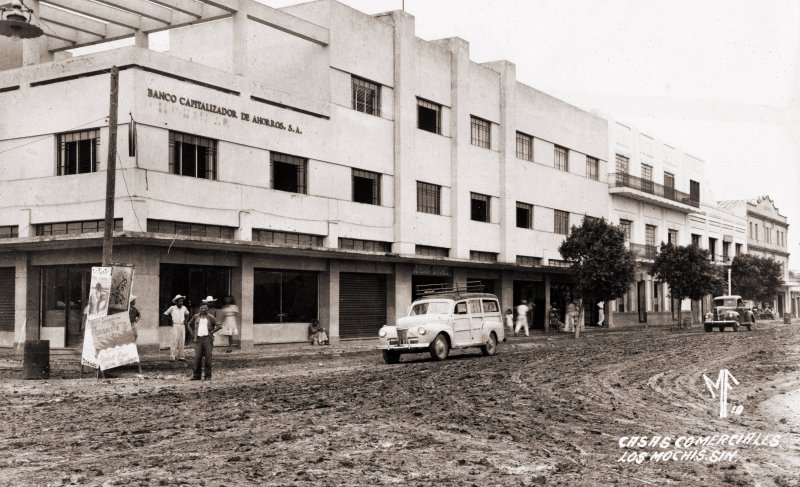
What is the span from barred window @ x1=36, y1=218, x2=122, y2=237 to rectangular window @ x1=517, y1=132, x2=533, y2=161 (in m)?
23.2

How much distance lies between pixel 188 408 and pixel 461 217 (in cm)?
2511

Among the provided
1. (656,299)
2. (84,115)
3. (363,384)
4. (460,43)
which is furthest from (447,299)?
(656,299)

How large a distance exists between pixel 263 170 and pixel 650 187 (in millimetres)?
33854

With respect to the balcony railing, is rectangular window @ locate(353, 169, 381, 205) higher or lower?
lower

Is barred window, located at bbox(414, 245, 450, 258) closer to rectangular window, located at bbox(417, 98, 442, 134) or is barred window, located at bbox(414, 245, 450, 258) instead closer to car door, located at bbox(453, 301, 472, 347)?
rectangular window, located at bbox(417, 98, 442, 134)

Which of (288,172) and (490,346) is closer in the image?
(490,346)

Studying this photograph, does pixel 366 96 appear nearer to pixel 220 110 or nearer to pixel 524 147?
pixel 220 110

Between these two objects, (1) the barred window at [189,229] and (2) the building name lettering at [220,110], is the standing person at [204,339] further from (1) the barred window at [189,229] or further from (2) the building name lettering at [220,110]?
(2) the building name lettering at [220,110]

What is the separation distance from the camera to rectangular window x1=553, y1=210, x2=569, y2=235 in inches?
1757

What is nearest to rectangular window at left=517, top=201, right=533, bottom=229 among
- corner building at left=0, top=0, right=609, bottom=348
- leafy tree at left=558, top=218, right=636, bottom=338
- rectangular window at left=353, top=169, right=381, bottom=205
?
corner building at left=0, top=0, right=609, bottom=348

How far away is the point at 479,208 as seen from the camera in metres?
38.5

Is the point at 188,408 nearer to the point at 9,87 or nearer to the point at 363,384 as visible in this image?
the point at 363,384

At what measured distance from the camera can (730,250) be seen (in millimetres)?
67438

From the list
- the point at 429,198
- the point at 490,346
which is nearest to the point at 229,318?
the point at 490,346
